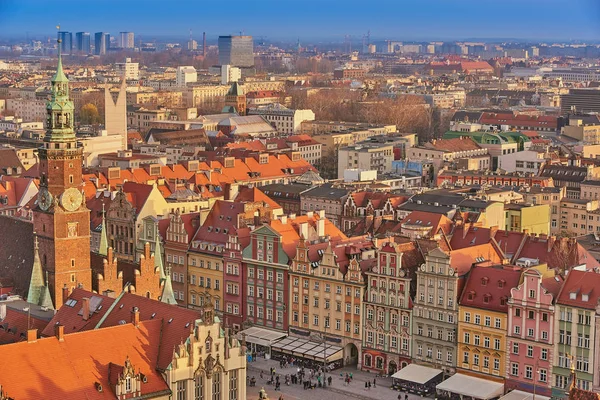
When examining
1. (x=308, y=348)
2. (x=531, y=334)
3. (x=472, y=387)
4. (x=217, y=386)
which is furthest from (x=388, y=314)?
(x=217, y=386)

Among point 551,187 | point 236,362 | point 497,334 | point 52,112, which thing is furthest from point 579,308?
point 551,187

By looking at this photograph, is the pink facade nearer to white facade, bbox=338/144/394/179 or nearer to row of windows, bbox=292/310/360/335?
row of windows, bbox=292/310/360/335

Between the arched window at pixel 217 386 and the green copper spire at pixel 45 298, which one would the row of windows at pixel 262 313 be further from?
the arched window at pixel 217 386

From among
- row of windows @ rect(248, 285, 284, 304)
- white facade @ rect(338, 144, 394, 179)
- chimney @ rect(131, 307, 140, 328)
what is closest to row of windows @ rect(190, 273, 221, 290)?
row of windows @ rect(248, 285, 284, 304)

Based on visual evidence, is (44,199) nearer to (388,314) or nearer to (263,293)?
(263,293)

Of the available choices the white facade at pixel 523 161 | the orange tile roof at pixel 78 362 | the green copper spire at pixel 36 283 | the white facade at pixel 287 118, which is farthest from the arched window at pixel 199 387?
the white facade at pixel 287 118
